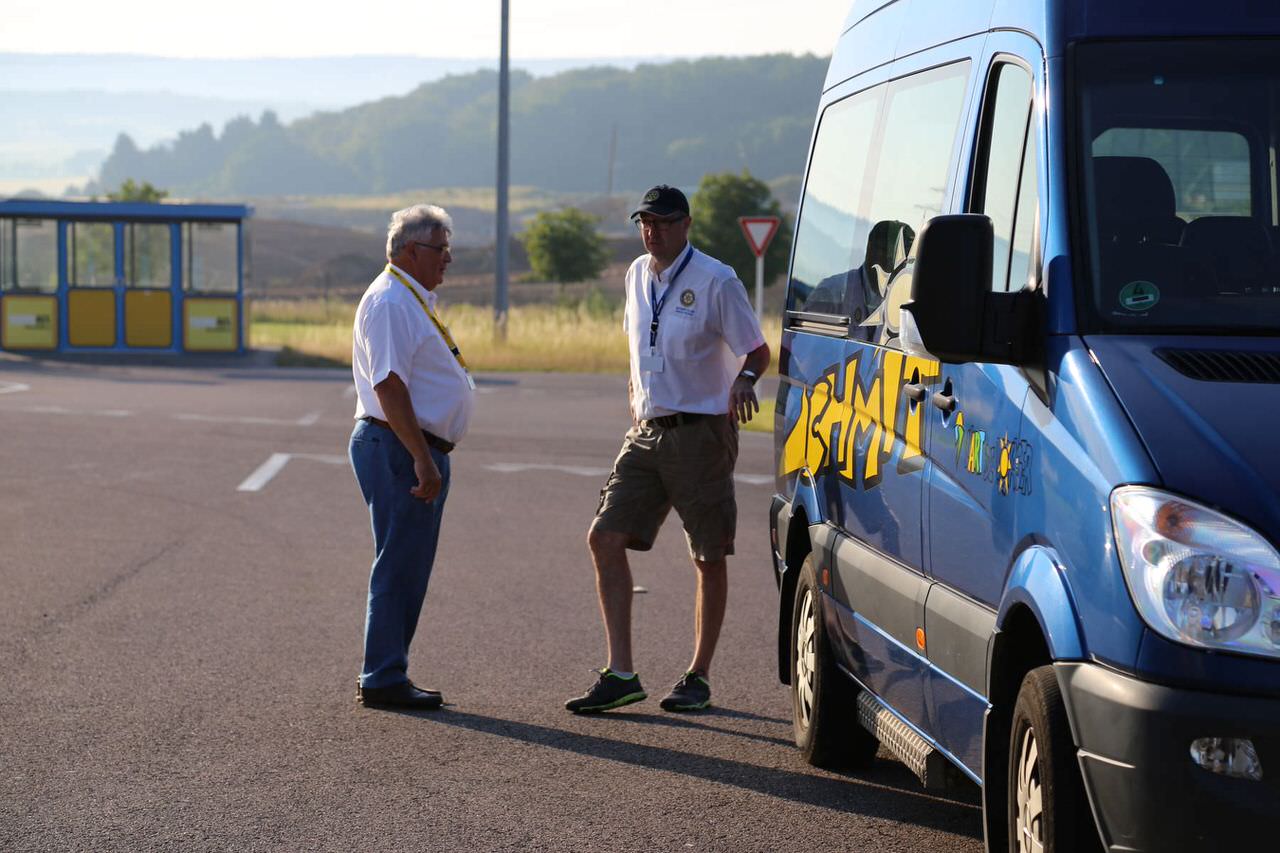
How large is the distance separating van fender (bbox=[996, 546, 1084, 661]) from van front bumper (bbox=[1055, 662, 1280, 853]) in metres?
0.16

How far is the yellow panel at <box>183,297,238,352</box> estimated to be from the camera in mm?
32781

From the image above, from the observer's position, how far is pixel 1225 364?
3875 mm

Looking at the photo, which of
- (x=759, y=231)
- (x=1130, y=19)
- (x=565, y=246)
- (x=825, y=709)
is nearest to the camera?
(x=1130, y=19)

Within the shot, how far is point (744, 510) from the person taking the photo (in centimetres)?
1341

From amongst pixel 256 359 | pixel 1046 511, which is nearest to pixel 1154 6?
pixel 1046 511

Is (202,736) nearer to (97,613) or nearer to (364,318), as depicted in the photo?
(364,318)

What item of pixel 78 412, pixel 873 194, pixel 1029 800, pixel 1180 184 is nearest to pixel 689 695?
pixel 873 194

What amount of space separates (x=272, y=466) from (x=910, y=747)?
1133 cm

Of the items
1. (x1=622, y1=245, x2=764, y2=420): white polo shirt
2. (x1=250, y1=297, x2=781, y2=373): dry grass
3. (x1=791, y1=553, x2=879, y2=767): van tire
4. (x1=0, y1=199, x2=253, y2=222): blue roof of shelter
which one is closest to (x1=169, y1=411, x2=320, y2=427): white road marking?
(x1=250, y1=297, x2=781, y2=373): dry grass

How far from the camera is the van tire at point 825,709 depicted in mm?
5953

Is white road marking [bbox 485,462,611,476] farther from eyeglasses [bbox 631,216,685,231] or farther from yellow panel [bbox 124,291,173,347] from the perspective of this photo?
yellow panel [bbox 124,291,173,347]

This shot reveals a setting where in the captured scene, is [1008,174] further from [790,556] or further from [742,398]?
[742,398]

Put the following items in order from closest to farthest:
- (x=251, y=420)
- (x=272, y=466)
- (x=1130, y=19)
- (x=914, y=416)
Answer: (x=1130, y=19) → (x=914, y=416) → (x=272, y=466) → (x=251, y=420)

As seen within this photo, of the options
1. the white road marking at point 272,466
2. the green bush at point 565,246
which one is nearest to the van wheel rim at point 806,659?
the white road marking at point 272,466
